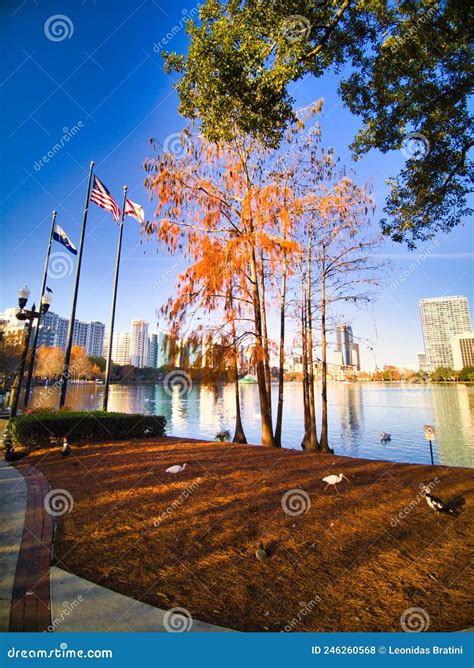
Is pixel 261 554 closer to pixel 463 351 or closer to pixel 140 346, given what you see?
pixel 463 351

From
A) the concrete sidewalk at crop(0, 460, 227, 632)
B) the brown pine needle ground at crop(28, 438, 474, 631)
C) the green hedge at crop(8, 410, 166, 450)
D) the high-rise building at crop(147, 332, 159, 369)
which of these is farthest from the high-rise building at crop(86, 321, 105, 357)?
the concrete sidewalk at crop(0, 460, 227, 632)

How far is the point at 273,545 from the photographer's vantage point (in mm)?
3775

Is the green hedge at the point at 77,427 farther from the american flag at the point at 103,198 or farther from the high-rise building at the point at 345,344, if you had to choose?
the american flag at the point at 103,198

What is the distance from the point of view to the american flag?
1312 cm

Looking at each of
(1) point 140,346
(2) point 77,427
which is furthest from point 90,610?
(1) point 140,346

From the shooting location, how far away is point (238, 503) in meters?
5.00

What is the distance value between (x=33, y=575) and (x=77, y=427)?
23.2ft

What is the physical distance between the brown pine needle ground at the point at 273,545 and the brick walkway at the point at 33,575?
0.64ft

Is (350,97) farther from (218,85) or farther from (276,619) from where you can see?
(276,619)

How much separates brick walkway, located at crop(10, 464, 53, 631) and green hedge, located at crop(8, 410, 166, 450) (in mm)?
4586

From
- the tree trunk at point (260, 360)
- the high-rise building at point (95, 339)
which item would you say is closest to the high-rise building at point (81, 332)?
the high-rise building at point (95, 339)

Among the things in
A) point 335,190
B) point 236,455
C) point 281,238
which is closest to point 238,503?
point 236,455

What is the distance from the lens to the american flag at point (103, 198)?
43.1 feet

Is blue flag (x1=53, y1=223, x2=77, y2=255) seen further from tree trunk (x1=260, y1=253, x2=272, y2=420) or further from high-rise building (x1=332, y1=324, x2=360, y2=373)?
high-rise building (x1=332, y1=324, x2=360, y2=373)
